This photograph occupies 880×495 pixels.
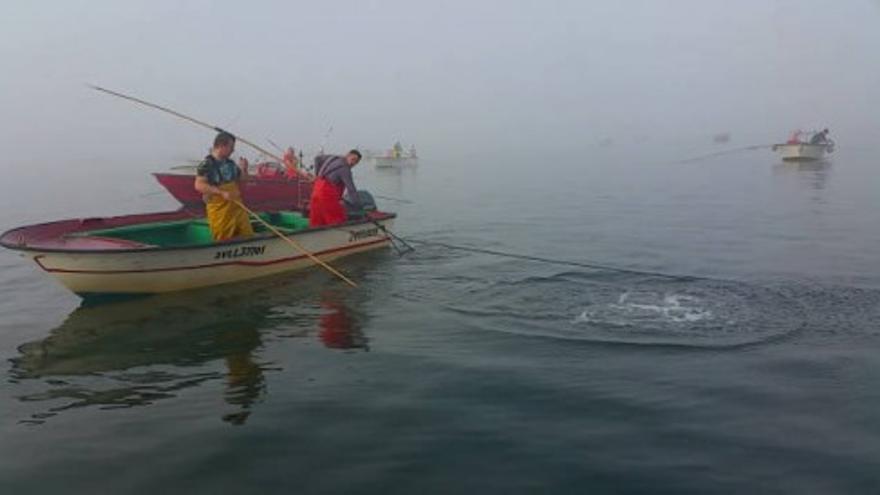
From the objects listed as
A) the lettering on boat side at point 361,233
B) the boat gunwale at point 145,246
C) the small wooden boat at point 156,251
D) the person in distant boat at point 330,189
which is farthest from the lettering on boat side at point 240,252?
the lettering on boat side at point 361,233

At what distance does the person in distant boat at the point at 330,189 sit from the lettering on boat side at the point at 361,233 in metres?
0.35

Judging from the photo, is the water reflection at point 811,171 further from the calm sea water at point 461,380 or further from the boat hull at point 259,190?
the boat hull at point 259,190

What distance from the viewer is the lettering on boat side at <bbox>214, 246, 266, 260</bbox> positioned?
13031 mm

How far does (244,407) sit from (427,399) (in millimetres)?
1931

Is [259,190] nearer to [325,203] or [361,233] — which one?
[361,233]

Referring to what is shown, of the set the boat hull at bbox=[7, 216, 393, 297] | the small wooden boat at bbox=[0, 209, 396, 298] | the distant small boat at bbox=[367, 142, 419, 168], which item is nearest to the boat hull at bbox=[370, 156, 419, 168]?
the distant small boat at bbox=[367, 142, 419, 168]

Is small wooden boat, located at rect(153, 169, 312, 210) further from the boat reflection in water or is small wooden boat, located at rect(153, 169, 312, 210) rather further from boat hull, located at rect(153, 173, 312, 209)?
the boat reflection in water

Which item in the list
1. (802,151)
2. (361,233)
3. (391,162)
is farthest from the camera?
(391,162)

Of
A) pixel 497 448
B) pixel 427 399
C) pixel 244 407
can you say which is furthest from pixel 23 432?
pixel 497 448

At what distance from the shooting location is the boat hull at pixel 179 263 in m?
11.4

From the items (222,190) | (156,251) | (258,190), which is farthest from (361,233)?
(258,190)

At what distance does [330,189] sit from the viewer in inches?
631

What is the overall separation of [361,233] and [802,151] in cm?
4964

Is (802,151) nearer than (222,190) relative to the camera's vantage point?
No
